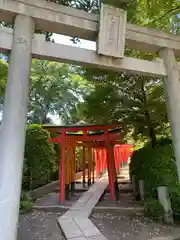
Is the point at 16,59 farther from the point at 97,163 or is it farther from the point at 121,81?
the point at 97,163

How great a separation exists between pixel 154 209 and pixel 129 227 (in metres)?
0.66

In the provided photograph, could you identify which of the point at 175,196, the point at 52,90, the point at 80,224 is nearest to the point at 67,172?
the point at 80,224

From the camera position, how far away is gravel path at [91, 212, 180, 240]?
4195mm

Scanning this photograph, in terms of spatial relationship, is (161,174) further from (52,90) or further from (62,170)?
(52,90)

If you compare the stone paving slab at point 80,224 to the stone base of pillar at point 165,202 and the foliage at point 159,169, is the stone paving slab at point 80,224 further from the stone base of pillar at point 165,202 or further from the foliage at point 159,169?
the foliage at point 159,169

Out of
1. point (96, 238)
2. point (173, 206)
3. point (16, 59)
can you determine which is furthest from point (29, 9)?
point (173, 206)

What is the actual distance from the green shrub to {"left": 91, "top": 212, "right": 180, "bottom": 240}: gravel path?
0.48ft

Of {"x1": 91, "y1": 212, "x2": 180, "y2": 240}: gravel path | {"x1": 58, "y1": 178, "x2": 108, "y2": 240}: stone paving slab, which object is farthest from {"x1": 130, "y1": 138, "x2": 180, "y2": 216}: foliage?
{"x1": 58, "y1": 178, "x2": 108, "y2": 240}: stone paving slab

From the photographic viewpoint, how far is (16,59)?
8.91 ft

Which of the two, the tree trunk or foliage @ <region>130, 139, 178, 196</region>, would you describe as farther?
the tree trunk

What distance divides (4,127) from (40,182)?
21.9 feet

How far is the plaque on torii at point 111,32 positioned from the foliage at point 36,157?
5.95m

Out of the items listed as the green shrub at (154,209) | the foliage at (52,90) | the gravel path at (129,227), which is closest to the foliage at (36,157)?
the gravel path at (129,227)

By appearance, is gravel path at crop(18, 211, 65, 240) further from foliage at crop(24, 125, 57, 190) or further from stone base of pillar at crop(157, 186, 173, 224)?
foliage at crop(24, 125, 57, 190)
